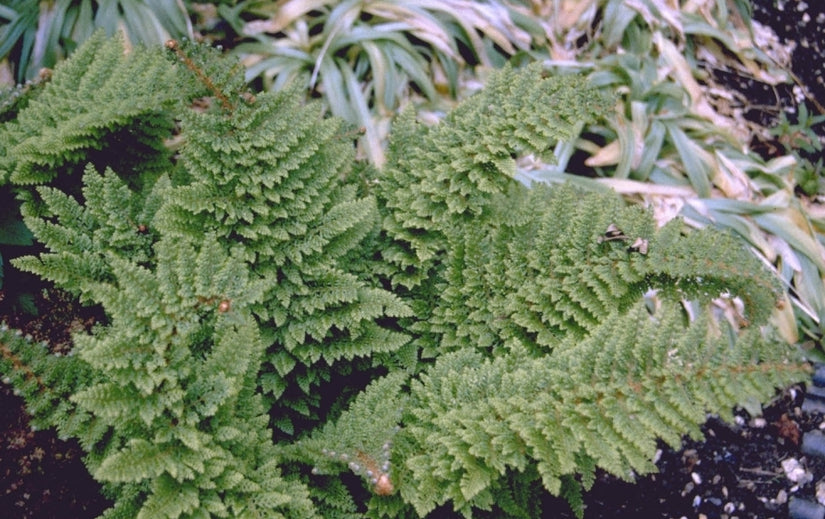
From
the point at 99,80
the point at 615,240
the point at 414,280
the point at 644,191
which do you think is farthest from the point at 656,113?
the point at 99,80

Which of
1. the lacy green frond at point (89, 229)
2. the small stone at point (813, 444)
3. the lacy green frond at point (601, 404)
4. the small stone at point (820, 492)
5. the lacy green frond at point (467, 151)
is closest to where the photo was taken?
the lacy green frond at point (601, 404)

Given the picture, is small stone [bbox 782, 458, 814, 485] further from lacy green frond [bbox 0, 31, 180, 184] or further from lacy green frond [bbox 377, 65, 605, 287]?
lacy green frond [bbox 0, 31, 180, 184]

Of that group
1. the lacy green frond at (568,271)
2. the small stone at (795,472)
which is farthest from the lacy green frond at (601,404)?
the small stone at (795,472)

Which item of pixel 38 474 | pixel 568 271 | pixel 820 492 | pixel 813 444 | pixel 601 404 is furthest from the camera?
pixel 813 444

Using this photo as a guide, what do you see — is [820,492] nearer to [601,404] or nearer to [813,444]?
[813,444]

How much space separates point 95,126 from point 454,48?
1.79m

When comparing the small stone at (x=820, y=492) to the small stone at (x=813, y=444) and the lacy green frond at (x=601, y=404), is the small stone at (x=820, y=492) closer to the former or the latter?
the small stone at (x=813, y=444)

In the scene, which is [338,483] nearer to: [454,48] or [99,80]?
[99,80]

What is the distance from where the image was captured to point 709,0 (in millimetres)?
3736

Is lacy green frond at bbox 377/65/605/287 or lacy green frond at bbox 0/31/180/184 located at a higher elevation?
lacy green frond at bbox 0/31/180/184

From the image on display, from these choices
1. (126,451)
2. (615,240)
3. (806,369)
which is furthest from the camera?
(615,240)

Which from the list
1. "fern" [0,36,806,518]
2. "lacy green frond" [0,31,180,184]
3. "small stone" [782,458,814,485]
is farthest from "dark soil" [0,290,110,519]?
"small stone" [782,458,814,485]

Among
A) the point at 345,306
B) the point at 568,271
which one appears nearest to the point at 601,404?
the point at 568,271

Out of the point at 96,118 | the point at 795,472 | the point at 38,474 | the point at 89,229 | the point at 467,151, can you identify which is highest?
the point at 96,118
